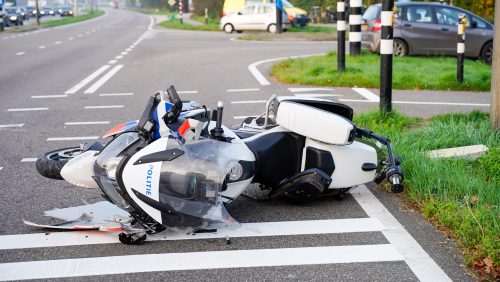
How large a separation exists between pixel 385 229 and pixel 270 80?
10450 millimetres

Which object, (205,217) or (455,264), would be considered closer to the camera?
(455,264)

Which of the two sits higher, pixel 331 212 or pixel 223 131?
pixel 223 131

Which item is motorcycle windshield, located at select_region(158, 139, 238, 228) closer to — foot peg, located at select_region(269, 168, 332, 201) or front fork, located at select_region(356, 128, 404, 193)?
foot peg, located at select_region(269, 168, 332, 201)

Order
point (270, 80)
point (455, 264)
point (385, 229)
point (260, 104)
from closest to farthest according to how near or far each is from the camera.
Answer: point (455, 264), point (385, 229), point (260, 104), point (270, 80)

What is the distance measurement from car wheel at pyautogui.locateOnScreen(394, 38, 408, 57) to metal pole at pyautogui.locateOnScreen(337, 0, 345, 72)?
4.28m

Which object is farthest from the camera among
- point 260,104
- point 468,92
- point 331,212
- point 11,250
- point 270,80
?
point 270,80

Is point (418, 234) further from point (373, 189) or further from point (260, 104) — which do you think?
point (260, 104)

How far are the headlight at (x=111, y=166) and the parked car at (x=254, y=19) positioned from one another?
33698 millimetres

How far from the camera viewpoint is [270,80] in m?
15.7

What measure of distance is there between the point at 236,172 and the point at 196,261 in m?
0.88

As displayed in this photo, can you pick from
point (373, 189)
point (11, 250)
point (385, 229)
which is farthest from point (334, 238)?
point (11, 250)

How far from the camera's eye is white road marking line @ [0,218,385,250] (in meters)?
5.23

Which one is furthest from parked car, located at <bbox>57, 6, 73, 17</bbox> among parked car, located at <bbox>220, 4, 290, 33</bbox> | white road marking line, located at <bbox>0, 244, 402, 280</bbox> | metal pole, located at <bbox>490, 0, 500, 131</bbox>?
white road marking line, located at <bbox>0, 244, 402, 280</bbox>

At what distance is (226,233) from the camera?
5.38 metres
